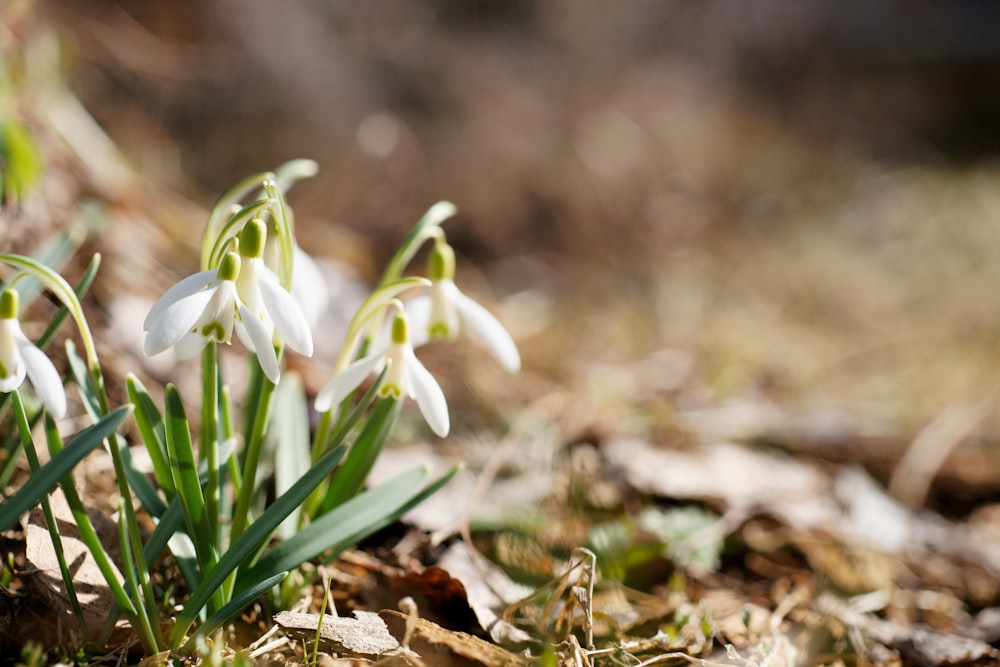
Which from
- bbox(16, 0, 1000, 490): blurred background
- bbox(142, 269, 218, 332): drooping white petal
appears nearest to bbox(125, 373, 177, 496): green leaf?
bbox(142, 269, 218, 332): drooping white petal

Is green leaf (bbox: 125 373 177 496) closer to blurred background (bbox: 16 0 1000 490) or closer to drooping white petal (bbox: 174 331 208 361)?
drooping white petal (bbox: 174 331 208 361)

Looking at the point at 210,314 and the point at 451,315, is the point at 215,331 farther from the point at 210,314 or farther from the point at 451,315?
the point at 451,315

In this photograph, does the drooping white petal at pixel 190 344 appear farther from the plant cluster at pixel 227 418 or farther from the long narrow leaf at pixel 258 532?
the long narrow leaf at pixel 258 532

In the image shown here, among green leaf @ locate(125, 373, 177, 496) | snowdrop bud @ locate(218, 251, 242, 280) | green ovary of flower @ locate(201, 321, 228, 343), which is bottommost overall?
green leaf @ locate(125, 373, 177, 496)

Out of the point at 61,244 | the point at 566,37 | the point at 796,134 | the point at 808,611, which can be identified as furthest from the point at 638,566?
the point at 796,134

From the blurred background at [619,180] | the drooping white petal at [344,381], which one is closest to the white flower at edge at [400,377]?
the drooping white petal at [344,381]

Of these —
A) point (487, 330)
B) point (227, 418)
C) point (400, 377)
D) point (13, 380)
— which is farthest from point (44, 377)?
point (487, 330)
